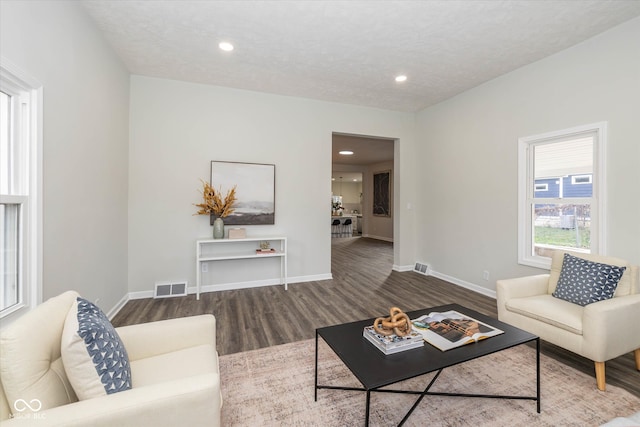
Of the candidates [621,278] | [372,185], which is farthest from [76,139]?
[372,185]

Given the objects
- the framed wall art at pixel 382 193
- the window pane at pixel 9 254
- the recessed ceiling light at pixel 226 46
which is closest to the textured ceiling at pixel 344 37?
the recessed ceiling light at pixel 226 46

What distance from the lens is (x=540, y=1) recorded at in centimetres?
237

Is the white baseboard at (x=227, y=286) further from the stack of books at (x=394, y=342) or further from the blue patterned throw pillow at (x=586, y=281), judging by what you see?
the blue patterned throw pillow at (x=586, y=281)

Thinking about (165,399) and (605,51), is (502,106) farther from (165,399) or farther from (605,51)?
(165,399)

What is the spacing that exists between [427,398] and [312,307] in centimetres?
185

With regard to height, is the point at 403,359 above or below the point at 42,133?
below

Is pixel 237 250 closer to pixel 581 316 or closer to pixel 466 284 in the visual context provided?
pixel 466 284

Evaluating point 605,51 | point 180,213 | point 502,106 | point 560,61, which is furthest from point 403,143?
point 180,213

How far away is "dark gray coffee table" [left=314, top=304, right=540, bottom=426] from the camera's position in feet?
4.47

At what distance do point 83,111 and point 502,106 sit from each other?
15.3ft

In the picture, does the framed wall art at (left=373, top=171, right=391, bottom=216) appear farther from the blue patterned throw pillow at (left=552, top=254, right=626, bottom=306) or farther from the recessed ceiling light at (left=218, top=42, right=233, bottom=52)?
the recessed ceiling light at (left=218, top=42, right=233, bottom=52)

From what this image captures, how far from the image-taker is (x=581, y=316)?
2.09 m

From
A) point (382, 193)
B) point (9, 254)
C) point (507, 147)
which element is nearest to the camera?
point (9, 254)

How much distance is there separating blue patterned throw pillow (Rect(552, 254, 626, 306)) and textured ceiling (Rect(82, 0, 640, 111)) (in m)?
2.17
